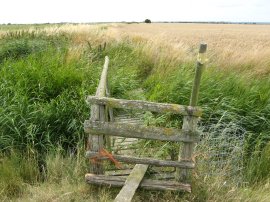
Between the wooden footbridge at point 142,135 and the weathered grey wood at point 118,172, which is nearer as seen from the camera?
the wooden footbridge at point 142,135

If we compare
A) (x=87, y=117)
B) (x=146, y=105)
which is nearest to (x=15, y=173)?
(x=87, y=117)

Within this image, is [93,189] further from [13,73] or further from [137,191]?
[13,73]

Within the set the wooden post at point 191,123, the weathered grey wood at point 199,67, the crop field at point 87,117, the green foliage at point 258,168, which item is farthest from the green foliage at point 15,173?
the green foliage at point 258,168

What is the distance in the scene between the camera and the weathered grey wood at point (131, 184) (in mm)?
3227

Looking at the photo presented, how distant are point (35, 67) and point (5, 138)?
2432 mm

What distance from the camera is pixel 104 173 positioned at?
3.91 meters

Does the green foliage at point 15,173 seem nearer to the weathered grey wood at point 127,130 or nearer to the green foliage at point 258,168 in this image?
the weathered grey wood at point 127,130

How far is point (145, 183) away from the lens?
12.2 feet

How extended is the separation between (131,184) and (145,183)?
0.22 m

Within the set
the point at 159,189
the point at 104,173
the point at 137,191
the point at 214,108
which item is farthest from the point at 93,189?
the point at 214,108

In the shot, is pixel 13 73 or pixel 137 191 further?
pixel 13 73

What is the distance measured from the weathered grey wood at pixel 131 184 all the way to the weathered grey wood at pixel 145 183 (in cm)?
8

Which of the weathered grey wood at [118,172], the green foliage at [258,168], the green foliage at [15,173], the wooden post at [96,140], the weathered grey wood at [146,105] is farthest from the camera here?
the green foliage at [258,168]

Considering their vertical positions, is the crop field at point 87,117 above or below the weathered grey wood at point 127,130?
below
